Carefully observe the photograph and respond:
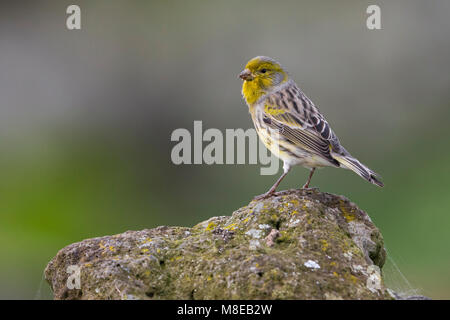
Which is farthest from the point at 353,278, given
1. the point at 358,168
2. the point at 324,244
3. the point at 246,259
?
the point at 358,168

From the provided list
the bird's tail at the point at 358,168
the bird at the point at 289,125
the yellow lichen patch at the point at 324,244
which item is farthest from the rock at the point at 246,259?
the bird at the point at 289,125

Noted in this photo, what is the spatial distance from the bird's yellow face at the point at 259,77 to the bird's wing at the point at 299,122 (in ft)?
0.43

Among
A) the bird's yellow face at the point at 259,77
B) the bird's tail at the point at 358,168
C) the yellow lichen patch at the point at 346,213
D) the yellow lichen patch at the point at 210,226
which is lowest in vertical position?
the yellow lichen patch at the point at 210,226

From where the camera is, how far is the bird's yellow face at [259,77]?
23.4ft

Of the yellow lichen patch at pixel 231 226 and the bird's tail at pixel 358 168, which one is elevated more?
the bird's tail at pixel 358 168

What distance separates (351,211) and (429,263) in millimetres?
5724

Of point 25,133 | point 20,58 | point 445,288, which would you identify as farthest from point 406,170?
point 20,58

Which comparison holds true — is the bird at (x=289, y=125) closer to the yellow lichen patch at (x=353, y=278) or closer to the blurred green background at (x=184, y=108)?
the yellow lichen patch at (x=353, y=278)

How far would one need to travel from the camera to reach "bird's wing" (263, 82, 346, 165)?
642 cm

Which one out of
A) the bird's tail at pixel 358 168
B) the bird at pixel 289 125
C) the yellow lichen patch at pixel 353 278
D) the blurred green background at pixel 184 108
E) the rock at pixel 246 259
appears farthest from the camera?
the blurred green background at pixel 184 108

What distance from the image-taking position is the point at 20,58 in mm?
14930

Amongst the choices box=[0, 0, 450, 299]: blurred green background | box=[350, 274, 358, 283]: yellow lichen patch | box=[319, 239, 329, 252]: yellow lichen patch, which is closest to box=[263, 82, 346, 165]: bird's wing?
box=[319, 239, 329, 252]: yellow lichen patch

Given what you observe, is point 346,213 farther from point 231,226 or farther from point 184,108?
point 184,108

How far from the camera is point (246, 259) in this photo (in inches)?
166
